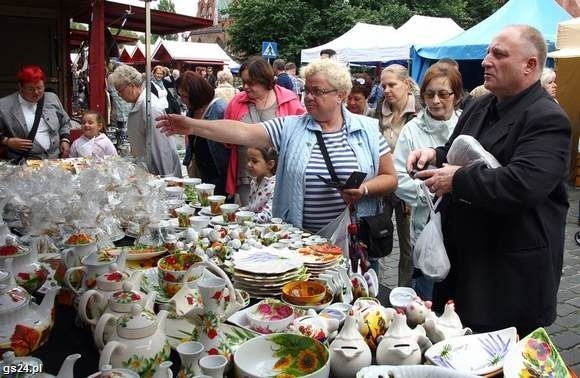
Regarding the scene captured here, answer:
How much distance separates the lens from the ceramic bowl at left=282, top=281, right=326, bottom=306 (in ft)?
5.91

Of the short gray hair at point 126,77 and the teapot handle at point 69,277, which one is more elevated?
the short gray hair at point 126,77

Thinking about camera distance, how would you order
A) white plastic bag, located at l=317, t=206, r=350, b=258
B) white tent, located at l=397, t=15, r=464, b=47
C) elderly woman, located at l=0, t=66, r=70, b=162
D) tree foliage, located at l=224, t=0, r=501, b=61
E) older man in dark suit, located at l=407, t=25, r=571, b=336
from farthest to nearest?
tree foliage, located at l=224, t=0, r=501, b=61 → white tent, located at l=397, t=15, r=464, b=47 → elderly woman, located at l=0, t=66, r=70, b=162 → white plastic bag, located at l=317, t=206, r=350, b=258 → older man in dark suit, located at l=407, t=25, r=571, b=336

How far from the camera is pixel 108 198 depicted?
2797 millimetres

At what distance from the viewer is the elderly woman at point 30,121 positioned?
16.6ft

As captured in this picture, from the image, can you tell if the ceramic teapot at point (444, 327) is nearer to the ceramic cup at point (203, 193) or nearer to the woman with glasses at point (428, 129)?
the woman with glasses at point (428, 129)

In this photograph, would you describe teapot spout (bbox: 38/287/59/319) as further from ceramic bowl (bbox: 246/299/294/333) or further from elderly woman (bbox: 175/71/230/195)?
elderly woman (bbox: 175/71/230/195)

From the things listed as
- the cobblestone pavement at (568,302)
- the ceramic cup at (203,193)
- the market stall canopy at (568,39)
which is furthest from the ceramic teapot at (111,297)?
the market stall canopy at (568,39)

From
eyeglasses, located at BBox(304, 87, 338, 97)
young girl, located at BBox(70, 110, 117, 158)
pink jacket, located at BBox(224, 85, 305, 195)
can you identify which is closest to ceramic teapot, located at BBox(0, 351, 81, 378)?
eyeglasses, located at BBox(304, 87, 338, 97)

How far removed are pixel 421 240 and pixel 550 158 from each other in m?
0.64

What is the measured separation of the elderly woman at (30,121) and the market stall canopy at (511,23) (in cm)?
670

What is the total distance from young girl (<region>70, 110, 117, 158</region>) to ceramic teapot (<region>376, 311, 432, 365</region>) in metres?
4.32

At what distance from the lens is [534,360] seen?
4.64 ft

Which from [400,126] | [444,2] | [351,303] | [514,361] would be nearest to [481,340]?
[514,361]

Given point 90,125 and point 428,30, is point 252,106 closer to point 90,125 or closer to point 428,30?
point 90,125
